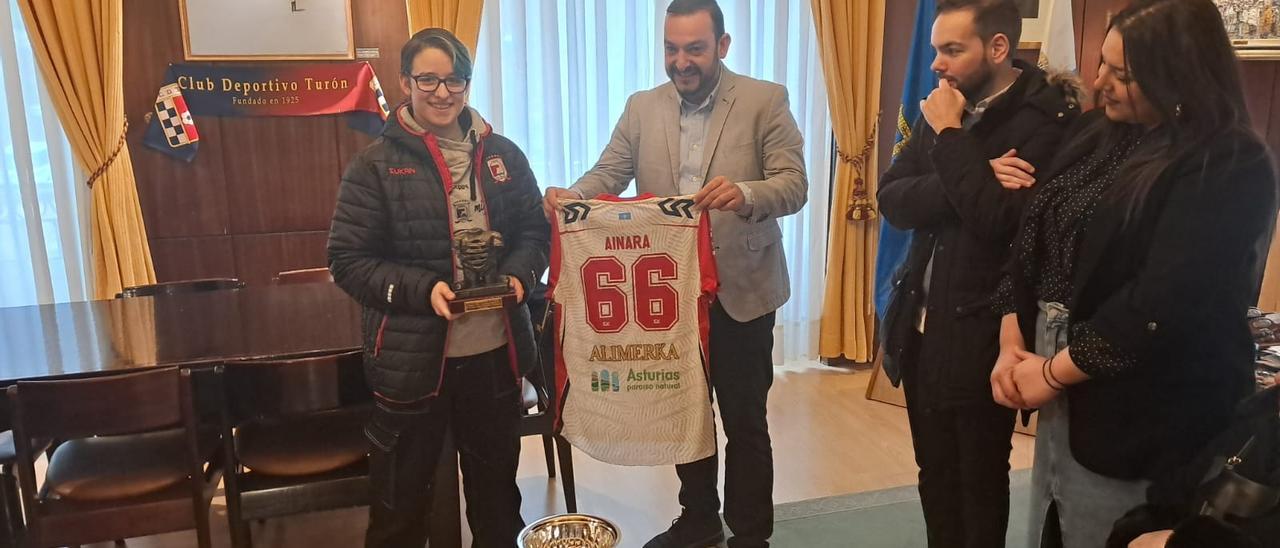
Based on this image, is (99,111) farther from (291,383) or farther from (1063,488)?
(1063,488)

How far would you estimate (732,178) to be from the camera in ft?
7.23

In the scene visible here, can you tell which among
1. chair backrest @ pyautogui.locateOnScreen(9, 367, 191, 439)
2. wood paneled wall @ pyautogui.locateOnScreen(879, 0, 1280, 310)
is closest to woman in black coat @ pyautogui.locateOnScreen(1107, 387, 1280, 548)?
chair backrest @ pyautogui.locateOnScreen(9, 367, 191, 439)

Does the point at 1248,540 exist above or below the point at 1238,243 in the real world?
below

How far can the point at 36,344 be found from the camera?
234 cm

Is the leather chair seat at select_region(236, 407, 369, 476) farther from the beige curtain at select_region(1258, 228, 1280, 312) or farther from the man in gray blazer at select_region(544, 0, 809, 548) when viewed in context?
the beige curtain at select_region(1258, 228, 1280, 312)

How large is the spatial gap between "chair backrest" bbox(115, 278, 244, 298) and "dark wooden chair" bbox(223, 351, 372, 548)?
1082 millimetres

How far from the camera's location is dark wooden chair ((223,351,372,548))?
6.72 ft

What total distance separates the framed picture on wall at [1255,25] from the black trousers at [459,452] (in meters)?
3.40

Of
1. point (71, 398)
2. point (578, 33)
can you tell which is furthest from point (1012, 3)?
point (578, 33)

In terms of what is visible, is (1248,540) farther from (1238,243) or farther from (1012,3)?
(1012,3)

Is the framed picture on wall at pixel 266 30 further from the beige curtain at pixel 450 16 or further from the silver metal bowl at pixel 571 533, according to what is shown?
the silver metal bowl at pixel 571 533

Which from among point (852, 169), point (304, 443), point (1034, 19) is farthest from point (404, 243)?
point (1034, 19)

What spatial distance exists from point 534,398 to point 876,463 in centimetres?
140

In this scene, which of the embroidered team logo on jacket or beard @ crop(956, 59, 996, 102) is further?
the embroidered team logo on jacket
